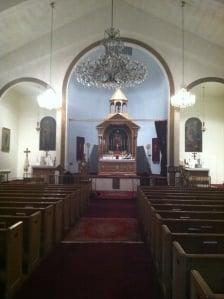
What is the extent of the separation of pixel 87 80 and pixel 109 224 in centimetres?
585

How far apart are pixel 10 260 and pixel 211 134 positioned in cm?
1379

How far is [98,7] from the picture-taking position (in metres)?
13.3

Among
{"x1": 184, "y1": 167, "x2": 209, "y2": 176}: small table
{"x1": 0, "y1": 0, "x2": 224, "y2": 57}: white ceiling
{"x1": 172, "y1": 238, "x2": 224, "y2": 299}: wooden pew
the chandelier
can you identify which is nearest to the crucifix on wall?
{"x1": 0, "y1": 0, "x2": 224, "y2": 57}: white ceiling

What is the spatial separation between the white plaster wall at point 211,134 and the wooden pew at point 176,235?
39.3ft

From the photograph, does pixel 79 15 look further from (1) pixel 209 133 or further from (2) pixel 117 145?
(1) pixel 209 133

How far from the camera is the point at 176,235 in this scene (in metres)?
2.99

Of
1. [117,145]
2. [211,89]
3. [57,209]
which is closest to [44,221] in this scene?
[57,209]

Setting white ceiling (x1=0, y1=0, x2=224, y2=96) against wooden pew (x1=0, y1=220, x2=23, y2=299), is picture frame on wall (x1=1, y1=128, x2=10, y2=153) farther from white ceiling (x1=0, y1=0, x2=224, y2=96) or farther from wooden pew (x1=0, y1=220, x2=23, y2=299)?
wooden pew (x1=0, y1=220, x2=23, y2=299)

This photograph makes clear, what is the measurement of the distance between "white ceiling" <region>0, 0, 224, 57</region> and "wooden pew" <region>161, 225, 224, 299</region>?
8316 mm

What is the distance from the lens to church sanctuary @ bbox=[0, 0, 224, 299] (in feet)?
12.5

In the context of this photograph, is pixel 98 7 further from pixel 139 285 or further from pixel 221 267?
pixel 221 267

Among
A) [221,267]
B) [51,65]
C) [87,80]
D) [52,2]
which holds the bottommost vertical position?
[221,267]

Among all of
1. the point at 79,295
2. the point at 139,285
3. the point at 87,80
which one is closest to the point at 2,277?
the point at 79,295

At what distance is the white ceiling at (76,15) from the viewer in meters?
10.6
